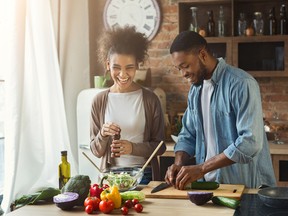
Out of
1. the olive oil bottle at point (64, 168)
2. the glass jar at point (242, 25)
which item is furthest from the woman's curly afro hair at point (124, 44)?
the glass jar at point (242, 25)

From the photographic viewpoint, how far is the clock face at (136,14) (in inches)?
191

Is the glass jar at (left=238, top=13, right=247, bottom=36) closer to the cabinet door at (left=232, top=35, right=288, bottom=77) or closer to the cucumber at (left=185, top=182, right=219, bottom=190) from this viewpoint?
the cabinet door at (left=232, top=35, right=288, bottom=77)

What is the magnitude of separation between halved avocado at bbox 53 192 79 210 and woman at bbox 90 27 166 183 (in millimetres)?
638

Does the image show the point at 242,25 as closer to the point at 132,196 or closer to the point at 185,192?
the point at 185,192

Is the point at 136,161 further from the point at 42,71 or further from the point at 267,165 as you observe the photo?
the point at 42,71

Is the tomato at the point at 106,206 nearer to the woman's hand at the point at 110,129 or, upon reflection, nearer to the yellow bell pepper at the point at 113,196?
the yellow bell pepper at the point at 113,196

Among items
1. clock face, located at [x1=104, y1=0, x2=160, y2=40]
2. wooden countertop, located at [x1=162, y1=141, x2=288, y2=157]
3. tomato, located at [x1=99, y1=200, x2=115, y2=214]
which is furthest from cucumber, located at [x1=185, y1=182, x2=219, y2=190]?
clock face, located at [x1=104, y1=0, x2=160, y2=40]

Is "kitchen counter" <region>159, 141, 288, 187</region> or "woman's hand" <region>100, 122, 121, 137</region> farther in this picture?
"kitchen counter" <region>159, 141, 288, 187</region>

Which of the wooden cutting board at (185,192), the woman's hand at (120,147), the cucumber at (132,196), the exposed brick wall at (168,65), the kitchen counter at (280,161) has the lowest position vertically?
the kitchen counter at (280,161)

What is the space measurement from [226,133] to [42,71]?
199 centimetres

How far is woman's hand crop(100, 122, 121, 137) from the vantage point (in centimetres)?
279

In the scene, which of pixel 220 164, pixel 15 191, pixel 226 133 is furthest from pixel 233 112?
pixel 15 191

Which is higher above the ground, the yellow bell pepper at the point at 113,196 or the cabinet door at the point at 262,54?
the cabinet door at the point at 262,54

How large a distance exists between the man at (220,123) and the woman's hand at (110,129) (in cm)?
37
